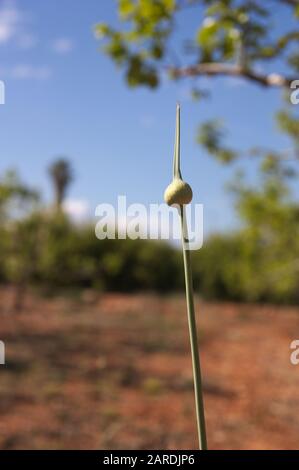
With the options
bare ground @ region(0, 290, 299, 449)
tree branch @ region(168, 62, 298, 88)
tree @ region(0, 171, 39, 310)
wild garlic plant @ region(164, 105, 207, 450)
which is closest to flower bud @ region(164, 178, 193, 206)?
wild garlic plant @ region(164, 105, 207, 450)

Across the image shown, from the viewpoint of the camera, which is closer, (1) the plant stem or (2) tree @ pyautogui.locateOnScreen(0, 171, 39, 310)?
(1) the plant stem

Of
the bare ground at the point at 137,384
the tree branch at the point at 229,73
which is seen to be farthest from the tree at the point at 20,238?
the tree branch at the point at 229,73

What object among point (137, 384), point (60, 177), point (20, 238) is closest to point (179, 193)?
point (137, 384)

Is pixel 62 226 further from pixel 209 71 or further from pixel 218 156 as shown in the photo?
pixel 209 71

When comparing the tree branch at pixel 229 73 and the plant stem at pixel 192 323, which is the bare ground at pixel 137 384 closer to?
the tree branch at pixel 229 73

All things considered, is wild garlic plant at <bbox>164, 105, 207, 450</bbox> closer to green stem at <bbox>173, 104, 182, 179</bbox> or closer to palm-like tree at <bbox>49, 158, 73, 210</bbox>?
green stem at <bbox>173, 104, 182, 179</bbox>

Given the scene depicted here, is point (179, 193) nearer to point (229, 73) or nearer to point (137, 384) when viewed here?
point (229, 73)
